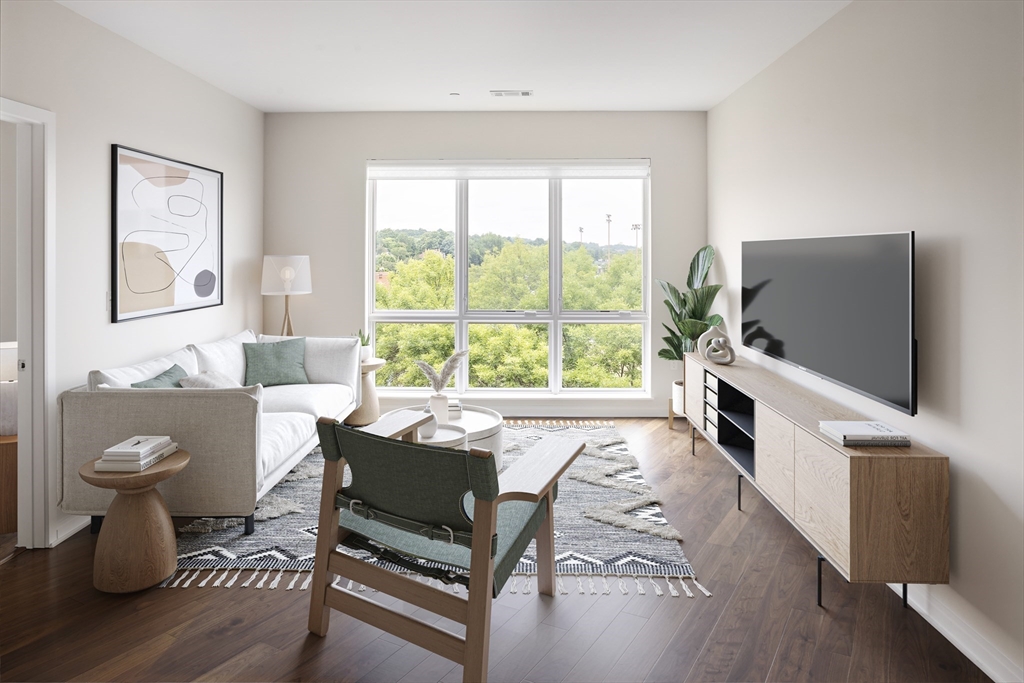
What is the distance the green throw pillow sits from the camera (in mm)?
3256

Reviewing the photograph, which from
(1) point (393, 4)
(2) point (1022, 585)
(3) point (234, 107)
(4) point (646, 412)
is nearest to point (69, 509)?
(1) point (393, 4)

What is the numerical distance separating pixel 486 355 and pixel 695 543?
3.04 m

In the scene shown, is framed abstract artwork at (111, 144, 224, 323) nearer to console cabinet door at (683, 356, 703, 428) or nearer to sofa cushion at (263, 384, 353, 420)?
sofa cushion at (263, 384, 353, 420)

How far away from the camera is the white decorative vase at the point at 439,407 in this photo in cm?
381

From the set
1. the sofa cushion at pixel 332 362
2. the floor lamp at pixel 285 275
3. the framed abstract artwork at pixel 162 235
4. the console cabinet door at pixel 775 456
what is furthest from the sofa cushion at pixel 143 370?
the console cabinet door at pixel 775 456

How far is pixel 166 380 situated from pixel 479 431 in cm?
166

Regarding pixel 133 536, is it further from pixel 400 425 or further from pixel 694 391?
pixel 694 391

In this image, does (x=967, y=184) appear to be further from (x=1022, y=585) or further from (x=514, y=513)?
(x=514, y=513)

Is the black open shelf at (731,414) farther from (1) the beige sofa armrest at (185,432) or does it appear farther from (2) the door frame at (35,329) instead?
(2) the door frame at (35,329)

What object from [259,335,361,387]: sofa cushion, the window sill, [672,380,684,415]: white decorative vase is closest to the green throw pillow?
[259,335,361,387]: sofa cushion

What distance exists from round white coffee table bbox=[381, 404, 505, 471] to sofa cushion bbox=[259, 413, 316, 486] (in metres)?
0.62

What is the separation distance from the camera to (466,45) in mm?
3744

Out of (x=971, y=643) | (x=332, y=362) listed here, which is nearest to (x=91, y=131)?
(x=332, y=362)

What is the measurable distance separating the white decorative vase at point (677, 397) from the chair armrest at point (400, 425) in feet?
9.07
